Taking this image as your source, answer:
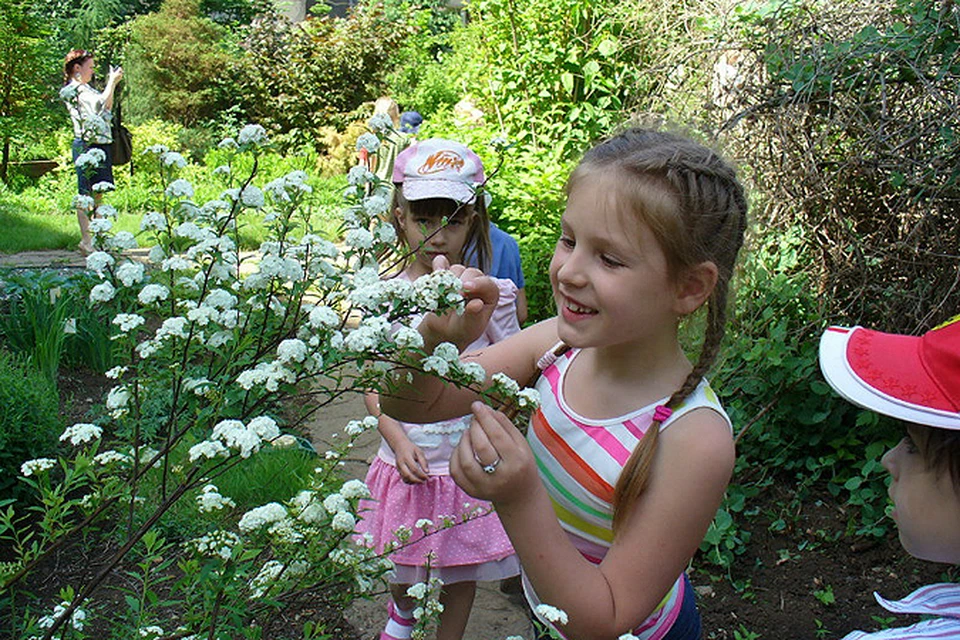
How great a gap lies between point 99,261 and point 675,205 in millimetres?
946

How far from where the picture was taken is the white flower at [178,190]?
146cm

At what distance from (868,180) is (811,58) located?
0.56 m

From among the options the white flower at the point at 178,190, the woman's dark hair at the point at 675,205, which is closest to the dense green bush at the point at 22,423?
the white flower at the point at 178,190

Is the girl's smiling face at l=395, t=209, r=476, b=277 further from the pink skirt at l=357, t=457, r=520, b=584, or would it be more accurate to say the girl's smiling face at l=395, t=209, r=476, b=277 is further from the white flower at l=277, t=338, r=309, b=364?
the white flower at l=277, t=338, r=309, b=364

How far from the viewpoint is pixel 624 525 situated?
1.36 m

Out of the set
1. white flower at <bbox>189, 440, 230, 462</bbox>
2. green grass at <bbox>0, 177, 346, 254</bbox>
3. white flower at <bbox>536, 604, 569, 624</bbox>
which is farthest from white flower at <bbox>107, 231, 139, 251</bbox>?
green grass at <bbox>0, 177, 346, 254</bbox>

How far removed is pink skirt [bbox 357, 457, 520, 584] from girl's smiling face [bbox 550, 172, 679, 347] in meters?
1.01

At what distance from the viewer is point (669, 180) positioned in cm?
141

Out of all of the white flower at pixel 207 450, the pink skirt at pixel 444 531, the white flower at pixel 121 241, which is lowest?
the pink skirt at pixel 444 531

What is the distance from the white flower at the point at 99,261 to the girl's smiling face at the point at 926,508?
4.13 feet

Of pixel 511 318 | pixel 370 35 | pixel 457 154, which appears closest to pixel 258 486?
pixel 511 318

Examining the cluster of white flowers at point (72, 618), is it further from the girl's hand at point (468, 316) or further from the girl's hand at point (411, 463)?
the girl's hand at point (411, 463)

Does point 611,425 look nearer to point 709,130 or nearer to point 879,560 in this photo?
point 879,560

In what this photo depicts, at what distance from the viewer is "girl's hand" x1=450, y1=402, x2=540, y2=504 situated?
4.01 feet
